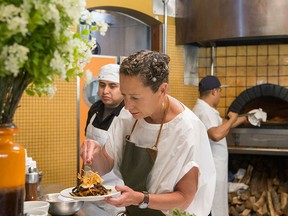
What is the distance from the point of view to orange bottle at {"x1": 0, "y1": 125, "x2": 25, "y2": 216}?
3.62 ft

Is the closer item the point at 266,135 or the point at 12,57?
the point at 12,57

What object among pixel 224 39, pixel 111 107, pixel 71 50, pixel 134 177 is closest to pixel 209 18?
pixel 224 39

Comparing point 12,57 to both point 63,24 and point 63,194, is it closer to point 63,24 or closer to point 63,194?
point 63,24

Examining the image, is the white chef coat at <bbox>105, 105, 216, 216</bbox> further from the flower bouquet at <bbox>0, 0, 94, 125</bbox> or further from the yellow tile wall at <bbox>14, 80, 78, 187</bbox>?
the yellow tile wall at <bbox>14, 80, 78, 187</bbox>

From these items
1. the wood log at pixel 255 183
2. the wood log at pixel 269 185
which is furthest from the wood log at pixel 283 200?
the wood log at pixel 255 183

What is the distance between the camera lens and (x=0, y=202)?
3.68ft

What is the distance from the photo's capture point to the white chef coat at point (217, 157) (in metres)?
4.43

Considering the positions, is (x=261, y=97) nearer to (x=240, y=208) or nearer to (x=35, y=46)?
(x=240, y=208)

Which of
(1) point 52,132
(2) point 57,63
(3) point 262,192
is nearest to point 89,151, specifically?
(2) point 57,63

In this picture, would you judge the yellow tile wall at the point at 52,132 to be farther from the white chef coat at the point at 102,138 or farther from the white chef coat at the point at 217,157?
the white chef coat at the point at 217,157

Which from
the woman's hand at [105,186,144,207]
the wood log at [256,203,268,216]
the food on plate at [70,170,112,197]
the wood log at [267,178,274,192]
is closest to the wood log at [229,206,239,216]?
the wood log at [256,203,268,216]

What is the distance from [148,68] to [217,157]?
9.25 feet

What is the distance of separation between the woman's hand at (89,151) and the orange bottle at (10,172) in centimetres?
93

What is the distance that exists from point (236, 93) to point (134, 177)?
3.67 metres
